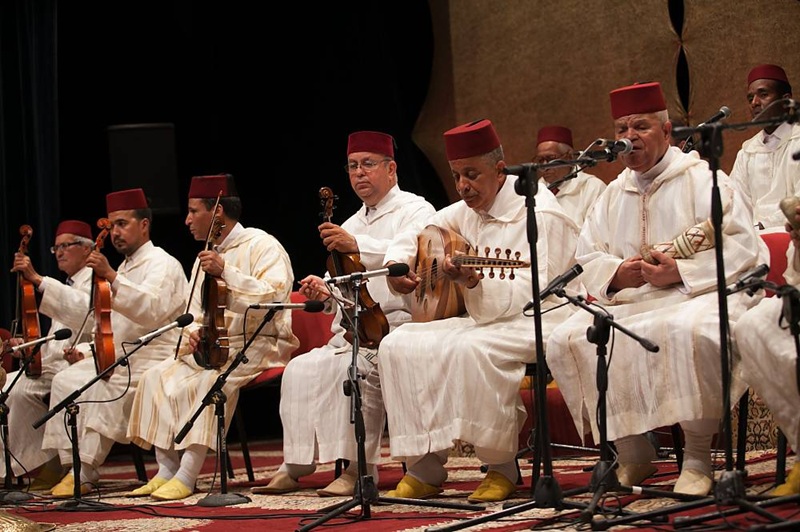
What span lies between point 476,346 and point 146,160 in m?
4.53

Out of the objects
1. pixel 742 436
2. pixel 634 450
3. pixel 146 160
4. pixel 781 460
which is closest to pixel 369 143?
pixel 634 450

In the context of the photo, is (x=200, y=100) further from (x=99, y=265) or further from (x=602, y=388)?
(x=602, y=388)

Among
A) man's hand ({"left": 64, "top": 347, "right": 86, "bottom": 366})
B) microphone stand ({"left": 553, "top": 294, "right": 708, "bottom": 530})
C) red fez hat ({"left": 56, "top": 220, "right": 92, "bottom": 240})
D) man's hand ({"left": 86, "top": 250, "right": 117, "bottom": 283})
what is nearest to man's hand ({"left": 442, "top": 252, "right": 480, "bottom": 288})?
microphone stand ({"left": 553, "top": 294, "right": 708, "bottom": 530})

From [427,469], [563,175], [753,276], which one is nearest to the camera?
[753,276]

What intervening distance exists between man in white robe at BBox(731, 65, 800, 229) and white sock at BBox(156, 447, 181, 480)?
344 centimetres

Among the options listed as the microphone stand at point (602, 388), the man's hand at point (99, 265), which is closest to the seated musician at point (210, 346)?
the man's hand at point (99, 265)

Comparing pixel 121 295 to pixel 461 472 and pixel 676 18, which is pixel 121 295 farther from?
pixel 676 18

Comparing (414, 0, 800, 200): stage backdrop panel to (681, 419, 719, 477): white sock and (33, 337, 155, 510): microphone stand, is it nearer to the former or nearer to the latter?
(681, 419, 719, 477): white sock

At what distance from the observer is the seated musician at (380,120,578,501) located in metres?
4.89

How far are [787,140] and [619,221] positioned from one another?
2.09 metres

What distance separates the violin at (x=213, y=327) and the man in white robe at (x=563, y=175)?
250 cm

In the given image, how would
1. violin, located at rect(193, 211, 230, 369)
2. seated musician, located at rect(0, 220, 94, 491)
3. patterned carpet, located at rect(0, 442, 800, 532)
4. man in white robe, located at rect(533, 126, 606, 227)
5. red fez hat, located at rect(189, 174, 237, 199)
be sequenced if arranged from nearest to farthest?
1. patterned carpet, located at rect(0, 442, 800, 532)
2. violin, located at rect(193, 211, 230, 369)
3. red fez hat, located at rect(189, 174, 237, 199)
4. seated musician, located at rect(0, 220, 94, 491)
5. man in white robe, located at rect(533, 126, 606, 227)

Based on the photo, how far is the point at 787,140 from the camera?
6523 millimetres

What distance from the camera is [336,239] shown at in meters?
5.50
